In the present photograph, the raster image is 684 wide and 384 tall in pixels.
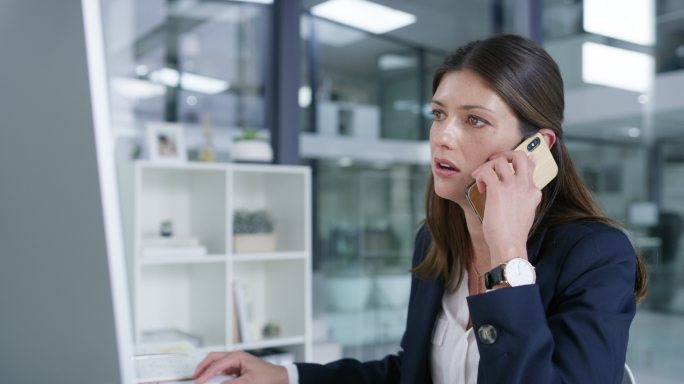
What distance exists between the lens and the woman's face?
142 cm

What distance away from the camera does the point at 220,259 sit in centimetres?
329

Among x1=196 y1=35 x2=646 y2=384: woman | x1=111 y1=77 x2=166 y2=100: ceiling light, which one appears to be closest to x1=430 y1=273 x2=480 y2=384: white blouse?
x1=196 y1=35 x2=646 y2=384: woman

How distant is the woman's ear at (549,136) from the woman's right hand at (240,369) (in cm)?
78

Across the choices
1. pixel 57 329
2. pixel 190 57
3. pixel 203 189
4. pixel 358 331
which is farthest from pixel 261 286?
pixel 57 329

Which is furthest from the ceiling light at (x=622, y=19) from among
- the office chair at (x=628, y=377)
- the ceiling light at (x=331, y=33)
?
the office chair at (x=628, y=377)

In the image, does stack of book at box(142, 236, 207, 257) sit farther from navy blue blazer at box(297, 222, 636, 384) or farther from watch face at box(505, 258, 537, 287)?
watch face at box(505, 258, 537, 287)

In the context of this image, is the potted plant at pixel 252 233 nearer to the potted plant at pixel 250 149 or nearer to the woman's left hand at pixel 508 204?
the potted plant at pixel 250 149

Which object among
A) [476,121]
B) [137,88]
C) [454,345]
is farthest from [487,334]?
[137,88]

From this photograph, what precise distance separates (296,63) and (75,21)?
3.64m

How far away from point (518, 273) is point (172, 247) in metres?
2.38

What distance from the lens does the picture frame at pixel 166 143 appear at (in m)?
3.38

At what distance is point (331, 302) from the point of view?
448cm

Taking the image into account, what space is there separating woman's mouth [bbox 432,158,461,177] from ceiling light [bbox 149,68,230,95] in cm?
282

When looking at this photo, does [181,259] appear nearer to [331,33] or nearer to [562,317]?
[331,33]
